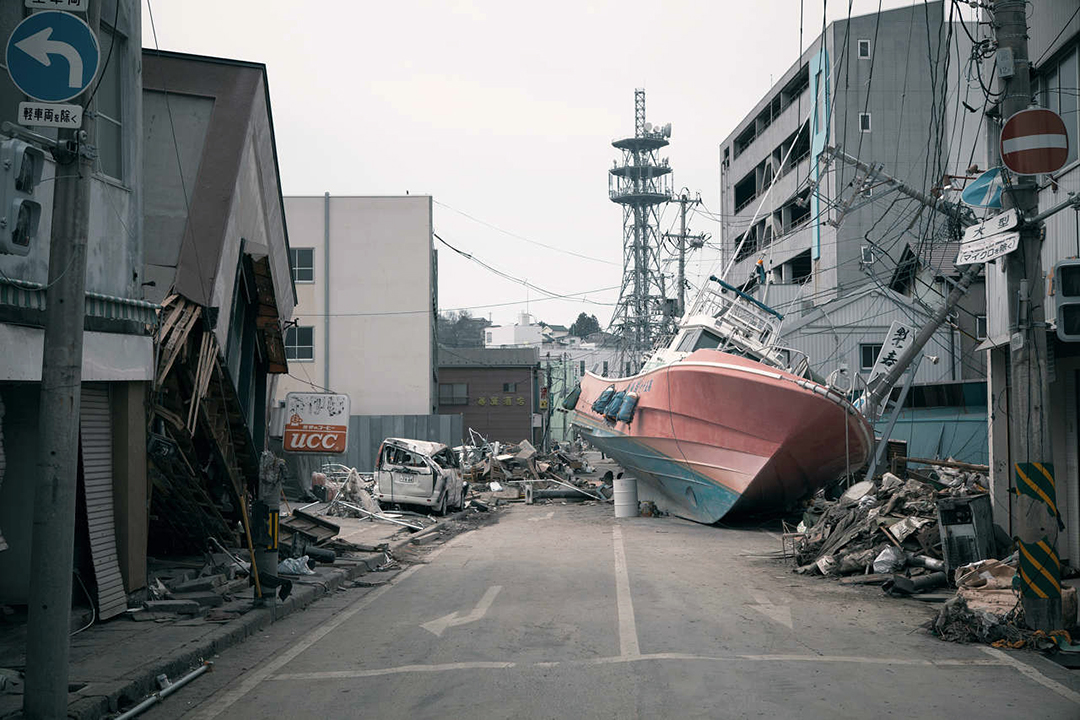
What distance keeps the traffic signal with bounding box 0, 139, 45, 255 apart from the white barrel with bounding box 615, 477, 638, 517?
2003cm

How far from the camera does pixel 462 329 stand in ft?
408

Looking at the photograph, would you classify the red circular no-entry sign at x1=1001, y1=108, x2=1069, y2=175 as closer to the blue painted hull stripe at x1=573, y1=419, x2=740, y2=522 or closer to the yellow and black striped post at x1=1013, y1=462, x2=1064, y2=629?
the yellow and black striped post at x1=1013, y1=462, x2=1064, y2=629

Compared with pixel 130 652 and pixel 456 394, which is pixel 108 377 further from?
pixel 456 394

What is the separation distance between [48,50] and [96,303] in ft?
11.9

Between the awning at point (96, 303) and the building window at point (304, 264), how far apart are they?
32927mm

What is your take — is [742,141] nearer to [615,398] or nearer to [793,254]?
[793,254]

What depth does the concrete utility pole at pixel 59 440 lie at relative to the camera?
6.33m

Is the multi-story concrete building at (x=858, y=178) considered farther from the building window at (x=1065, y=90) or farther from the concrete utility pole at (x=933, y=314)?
the building window at (x=1065, y=90)

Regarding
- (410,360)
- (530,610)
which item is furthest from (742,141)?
(530,610)

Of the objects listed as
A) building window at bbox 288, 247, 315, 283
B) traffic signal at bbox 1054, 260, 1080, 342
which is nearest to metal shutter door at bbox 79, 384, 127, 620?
traffic signal at bbox 1054, 260, 1080, 342

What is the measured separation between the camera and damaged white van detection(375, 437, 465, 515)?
25.3 m

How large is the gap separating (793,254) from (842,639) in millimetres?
37850

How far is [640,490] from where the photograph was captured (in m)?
27.7

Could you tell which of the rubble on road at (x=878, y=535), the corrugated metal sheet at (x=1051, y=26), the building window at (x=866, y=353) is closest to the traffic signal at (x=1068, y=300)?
the rubble on road at (x=878, y=535)
